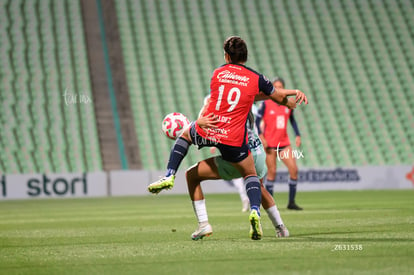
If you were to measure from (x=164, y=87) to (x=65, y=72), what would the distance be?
352cm

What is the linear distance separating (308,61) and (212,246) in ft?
73.5

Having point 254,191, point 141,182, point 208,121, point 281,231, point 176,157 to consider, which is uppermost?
point 208,121

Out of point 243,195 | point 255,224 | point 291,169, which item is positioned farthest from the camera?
point 243,195

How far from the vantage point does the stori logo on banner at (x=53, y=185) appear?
19.9 meters

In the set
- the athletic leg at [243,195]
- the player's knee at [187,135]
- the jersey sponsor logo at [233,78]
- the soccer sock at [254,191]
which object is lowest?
the athletic leg at [243,195]

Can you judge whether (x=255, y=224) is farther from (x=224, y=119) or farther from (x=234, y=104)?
(x=234, y=104)

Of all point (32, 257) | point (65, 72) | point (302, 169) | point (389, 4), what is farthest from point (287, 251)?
point (389, 4)

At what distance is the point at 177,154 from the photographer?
725 centimetres

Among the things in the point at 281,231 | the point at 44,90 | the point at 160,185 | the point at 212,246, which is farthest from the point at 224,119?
the point at 44,90

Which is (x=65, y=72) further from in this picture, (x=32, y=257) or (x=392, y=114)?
(x=32, y=257)

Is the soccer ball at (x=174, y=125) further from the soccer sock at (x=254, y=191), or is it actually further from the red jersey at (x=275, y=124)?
the red jersey at (x=275, y=124)

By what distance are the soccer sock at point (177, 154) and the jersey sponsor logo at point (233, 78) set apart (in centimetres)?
77

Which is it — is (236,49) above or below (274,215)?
above

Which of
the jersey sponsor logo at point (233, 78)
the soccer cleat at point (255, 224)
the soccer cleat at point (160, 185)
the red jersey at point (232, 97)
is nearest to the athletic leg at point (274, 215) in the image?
the soccer cleat at point (255, 224)
